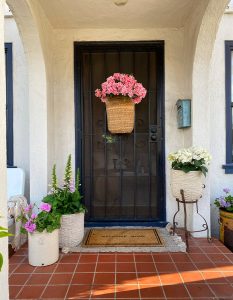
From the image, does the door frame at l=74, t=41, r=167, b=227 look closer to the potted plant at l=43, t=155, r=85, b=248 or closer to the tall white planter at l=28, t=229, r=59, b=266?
the potted plant at l=43, t=155, r=85, b=248

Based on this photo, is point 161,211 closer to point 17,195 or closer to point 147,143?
point 147,143

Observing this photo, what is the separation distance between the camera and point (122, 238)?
3.18 m

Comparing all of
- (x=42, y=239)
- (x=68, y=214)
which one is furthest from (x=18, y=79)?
(x=42, y=239)

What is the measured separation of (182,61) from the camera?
3.62 m

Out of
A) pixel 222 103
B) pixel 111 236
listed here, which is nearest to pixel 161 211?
pixel 111 236

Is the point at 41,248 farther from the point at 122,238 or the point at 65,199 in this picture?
the point at 122,238

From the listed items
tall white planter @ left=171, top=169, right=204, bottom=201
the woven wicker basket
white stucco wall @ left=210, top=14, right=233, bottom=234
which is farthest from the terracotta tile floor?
the woven wicker basket

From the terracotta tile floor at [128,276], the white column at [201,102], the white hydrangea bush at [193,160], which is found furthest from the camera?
the white column at [201,102]

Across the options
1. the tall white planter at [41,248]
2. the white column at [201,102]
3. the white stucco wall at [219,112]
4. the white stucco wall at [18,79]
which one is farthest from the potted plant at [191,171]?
the white stucco wall at [18,79]

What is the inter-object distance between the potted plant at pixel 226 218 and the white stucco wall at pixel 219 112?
0.27 meters

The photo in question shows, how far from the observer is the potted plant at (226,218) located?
10.5 ft

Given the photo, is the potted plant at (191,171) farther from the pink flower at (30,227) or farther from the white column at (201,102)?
the pink flower at (30,227)

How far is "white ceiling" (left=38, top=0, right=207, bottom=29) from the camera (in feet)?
9.86

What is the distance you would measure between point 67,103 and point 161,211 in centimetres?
187
